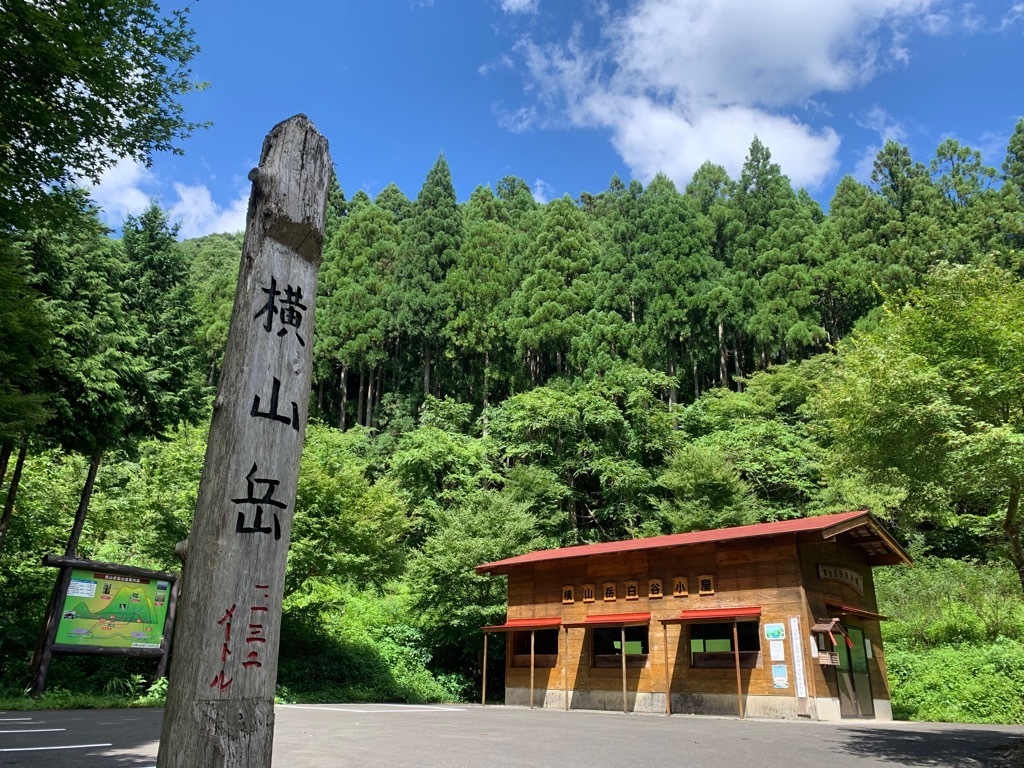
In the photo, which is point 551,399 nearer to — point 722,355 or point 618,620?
point 722,355

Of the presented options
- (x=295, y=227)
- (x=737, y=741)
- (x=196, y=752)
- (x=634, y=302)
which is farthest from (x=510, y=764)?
(x=634, y=302)

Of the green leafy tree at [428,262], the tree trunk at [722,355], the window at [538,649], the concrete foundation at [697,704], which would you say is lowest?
the concrete foundation at [697,704]

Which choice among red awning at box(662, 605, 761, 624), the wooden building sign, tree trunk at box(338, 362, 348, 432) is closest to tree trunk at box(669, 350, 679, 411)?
the wooden building sign

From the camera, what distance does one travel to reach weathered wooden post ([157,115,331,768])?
2207 mm

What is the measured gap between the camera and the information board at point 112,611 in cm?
1300

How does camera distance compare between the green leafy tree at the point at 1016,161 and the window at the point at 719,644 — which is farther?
the green leafy tree at the point at 1016,161

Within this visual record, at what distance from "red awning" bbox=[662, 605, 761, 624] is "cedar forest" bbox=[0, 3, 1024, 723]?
394 cm

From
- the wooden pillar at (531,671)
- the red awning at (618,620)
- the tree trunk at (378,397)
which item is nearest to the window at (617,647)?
the red awning at (618,620)

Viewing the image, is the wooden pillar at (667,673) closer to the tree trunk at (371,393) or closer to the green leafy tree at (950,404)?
the green leafy tree at (950,404)

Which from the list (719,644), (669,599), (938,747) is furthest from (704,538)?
(938,747)

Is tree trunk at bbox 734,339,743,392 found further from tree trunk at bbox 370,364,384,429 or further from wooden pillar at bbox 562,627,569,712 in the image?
wooden pillar at bbox 562,627,569,712

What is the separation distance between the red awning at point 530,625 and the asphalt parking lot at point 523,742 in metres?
5.75

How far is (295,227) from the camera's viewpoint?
2795 millimetres

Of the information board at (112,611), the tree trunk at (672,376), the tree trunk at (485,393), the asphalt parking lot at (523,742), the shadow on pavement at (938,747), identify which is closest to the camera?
the asphalt parking lot at (523,742)
